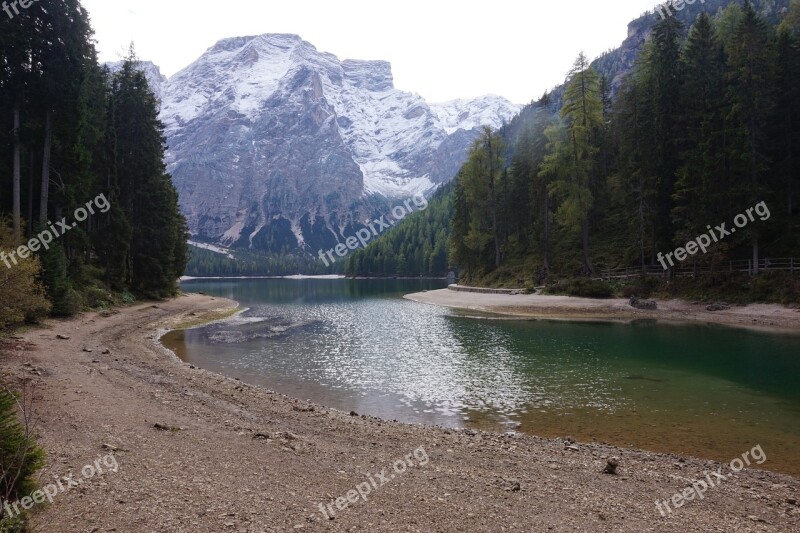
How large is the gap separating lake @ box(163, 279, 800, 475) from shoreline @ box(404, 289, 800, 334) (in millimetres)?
3245

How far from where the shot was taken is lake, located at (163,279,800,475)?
53.0 feet

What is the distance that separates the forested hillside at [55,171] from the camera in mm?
30625

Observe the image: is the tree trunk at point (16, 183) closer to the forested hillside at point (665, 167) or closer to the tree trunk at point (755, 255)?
the forested hillside at point (665, 167)

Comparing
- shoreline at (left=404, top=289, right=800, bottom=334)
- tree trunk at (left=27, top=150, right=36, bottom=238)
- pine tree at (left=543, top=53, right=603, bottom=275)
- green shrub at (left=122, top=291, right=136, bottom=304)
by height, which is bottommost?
shoreline at (left=404, top=289, right=800, bottom=334)

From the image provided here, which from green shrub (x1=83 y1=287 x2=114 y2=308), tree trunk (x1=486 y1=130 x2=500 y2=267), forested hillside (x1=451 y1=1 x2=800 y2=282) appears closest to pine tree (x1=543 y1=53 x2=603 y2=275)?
forested hillside (x1=451 y1=1 x2=800 y2=282)

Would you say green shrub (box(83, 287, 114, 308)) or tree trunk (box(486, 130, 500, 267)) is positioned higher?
tree trunk (box(486, 130, 500, 267))

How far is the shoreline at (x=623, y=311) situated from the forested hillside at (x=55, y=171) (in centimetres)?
4153

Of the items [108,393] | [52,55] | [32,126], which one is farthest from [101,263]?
[108,393]

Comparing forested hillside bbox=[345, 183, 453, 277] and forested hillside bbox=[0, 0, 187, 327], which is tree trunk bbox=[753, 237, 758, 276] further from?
forested hillside bbox=[345, 183, 453, 277]

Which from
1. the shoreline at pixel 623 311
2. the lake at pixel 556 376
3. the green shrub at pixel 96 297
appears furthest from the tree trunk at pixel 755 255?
the green shrub at pixel 96 297

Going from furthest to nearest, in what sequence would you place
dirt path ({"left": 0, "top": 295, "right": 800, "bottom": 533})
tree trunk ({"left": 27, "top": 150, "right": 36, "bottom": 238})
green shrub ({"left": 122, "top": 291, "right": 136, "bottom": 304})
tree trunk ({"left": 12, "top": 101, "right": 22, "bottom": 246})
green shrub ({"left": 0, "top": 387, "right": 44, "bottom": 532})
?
1. green shrub ({"left": 122, "top": 291, "right": 136, "bottom": 304})
2. tree trunk ({"left": 27, "top": 150, "right": 36, "bottom": 238})
3. tree trunk ({"left": 12, "top": 101, "right": 22, "bottom": 246})
4. dirt path ({"left": 0, "top": 295, "right": 800, "bottom": 533})
5. green shrub ({"left": 0, "top": 387, "right": 44, "bottom": 532})

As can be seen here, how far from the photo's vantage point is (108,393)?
16.4m

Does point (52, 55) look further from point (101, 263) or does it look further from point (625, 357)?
point (625, 357)

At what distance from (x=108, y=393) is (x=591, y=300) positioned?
48.9 m
